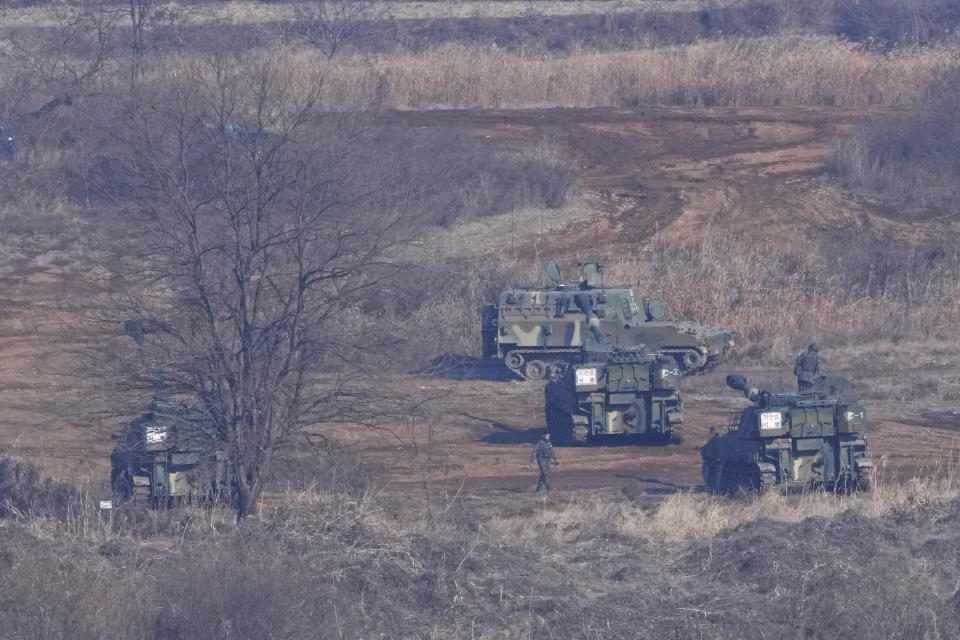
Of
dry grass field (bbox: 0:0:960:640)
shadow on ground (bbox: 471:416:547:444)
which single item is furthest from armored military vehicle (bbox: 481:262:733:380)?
shadow on ground (bbox: 471:416:547:444)

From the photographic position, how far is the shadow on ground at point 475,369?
27.7 meters

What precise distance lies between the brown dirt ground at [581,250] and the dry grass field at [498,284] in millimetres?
126

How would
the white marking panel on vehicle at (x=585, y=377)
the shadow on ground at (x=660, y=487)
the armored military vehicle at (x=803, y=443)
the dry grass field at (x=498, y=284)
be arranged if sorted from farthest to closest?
the white marking panel on vehicle at (x=585, y=377) → the shadow on ground at (x=660, y=487) → the armored military vehicle at (x=803, y=443) → the dry grass field at (x=498, y=284)

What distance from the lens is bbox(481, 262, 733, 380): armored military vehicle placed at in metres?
26.6

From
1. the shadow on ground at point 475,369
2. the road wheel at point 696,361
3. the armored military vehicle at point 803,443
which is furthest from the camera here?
the shadow on ground at point 475,369

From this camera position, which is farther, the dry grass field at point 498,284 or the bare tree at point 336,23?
the bare tree at point 336,23

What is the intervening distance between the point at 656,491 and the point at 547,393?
4.18 meters

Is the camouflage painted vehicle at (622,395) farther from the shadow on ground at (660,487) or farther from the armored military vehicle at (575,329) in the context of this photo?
Answer: the armored military vehicle at (575,329)

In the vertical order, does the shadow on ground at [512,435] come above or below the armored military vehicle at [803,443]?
below

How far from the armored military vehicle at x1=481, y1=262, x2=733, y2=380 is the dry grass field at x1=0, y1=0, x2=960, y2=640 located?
745mm

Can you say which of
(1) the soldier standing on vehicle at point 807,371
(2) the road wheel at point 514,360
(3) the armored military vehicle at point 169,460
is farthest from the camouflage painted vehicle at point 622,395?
(3) the armored military vehicle at point 169,460

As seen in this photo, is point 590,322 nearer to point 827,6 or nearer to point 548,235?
point 548,235

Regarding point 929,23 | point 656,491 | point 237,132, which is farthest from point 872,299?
point 929,23

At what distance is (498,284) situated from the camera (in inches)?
1234
